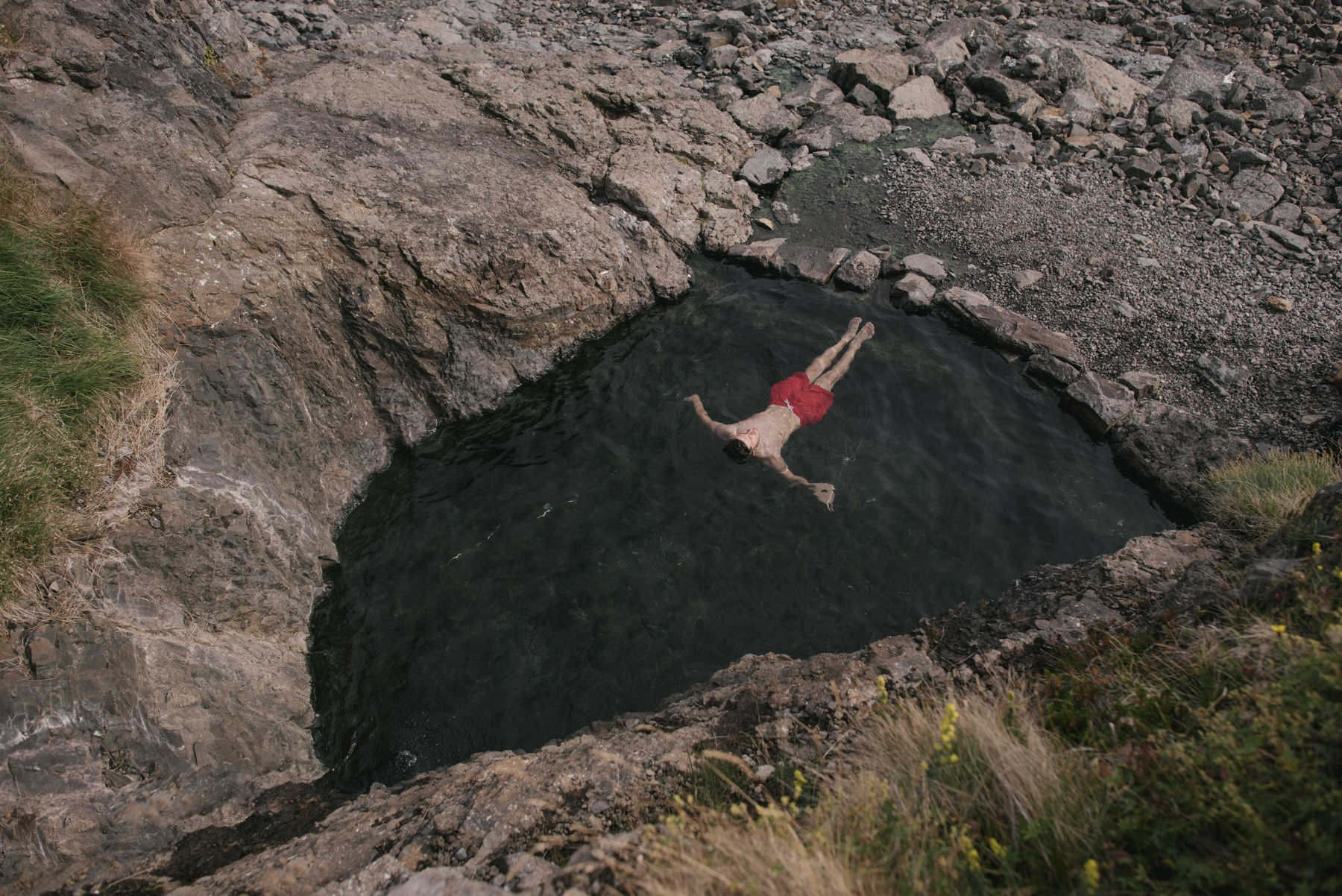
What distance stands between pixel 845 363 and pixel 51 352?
859cm

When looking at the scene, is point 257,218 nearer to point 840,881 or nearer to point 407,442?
point 407,442

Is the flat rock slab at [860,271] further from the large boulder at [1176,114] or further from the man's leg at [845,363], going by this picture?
the large boulder at [1176,114]

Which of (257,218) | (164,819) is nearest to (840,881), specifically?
(164,819)

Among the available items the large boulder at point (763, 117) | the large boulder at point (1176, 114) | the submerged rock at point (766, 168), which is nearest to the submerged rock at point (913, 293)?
the submerged rock at point (766, 168)

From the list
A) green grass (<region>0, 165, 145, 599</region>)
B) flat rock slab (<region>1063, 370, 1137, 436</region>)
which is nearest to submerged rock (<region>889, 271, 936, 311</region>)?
flat rock slab (<region>1063, 370, 1137, 436</region>)

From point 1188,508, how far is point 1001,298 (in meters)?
4.25

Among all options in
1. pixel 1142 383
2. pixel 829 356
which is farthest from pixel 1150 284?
pixel 829 356

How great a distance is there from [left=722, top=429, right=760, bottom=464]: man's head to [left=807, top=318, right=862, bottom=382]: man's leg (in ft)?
5.52

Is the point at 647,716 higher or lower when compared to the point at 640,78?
lower

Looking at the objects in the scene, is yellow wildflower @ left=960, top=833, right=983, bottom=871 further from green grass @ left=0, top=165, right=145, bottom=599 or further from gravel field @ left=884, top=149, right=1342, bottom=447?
gravel field @ left=884, top=149, right=1342, bottom=447

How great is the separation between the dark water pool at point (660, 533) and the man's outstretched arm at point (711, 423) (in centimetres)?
13

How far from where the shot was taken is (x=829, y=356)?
9539 millimetres

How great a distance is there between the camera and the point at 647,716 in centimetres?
550

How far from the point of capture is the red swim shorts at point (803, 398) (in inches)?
344
